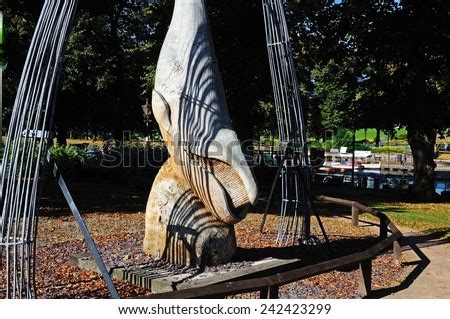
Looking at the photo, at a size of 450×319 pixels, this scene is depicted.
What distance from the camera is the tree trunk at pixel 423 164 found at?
22.6 m

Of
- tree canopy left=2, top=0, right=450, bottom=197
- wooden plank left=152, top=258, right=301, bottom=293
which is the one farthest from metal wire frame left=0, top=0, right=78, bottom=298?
tree canopy left=2, top=0, right=450, bottom=197

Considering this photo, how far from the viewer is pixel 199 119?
27.4 ft

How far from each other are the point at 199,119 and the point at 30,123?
10.3 ft

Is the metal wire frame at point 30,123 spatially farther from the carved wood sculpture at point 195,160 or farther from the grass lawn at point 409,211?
the grass lawn at point 409,211

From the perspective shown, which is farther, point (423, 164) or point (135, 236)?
point (423, 164)

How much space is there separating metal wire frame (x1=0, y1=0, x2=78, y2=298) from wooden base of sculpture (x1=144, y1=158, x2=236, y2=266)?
276 cm

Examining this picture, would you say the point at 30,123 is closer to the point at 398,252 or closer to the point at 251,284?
the point at 251,284

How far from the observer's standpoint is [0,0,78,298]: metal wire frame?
221 inches

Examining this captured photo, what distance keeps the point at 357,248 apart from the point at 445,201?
41.6ft

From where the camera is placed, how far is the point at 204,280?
7535mm

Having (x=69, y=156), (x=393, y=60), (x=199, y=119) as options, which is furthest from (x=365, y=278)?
(x=69, y=156)

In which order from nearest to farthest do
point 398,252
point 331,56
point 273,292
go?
point 273,292, point 398,252, point 331,56
